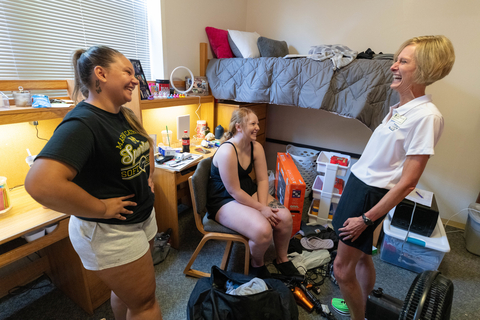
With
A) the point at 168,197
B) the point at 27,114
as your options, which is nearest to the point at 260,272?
the point at 168,197

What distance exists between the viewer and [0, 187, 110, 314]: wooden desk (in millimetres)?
1080

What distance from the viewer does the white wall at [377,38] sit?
2143 mm

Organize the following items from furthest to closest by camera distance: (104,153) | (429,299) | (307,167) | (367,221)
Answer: (307,167)
(367,221)
(104,153)
(429,299)

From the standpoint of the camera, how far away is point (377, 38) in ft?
8.00

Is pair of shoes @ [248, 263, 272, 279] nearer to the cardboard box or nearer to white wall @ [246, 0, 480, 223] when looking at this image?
the cardboard box

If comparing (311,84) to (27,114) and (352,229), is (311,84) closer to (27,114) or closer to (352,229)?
(352,229)

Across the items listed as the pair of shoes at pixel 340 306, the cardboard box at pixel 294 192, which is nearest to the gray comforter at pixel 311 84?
the cardboard box at pixel 294 192

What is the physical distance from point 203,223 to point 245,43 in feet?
6.37

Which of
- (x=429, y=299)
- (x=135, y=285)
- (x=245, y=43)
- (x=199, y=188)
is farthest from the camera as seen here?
(x=245, y=43)

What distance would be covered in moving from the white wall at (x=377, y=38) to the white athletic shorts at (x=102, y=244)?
1.79 meters

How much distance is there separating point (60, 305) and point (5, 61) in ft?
4.81

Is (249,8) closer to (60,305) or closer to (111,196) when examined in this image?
(111,196)

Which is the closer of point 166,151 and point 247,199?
point 247,199

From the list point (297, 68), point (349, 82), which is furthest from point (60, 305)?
point (349, 82)
